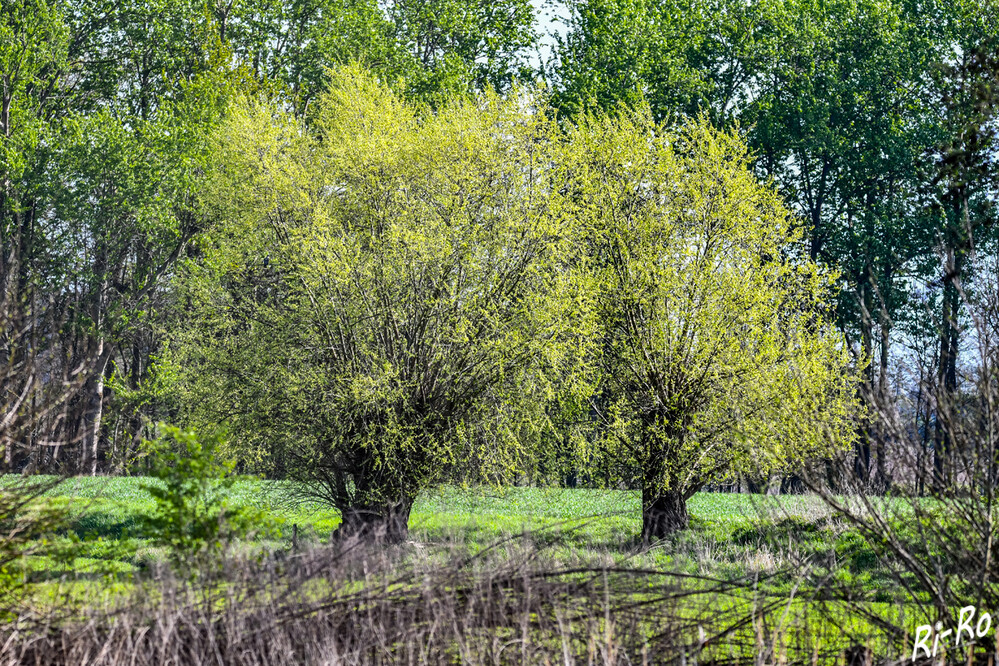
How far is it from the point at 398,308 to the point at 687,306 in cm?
499

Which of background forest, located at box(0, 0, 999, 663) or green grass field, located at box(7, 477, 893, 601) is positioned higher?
background forest, located at box(0, 0, 999, 663)

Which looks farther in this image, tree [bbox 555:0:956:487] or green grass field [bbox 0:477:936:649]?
tree [bbox 555:0:956:487]

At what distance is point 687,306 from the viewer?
18.6 metres

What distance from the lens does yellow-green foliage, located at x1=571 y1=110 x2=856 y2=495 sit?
18250 millimetres

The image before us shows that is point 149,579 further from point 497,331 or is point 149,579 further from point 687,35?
point 687,35

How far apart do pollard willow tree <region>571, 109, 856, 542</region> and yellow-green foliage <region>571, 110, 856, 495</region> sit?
2 cm

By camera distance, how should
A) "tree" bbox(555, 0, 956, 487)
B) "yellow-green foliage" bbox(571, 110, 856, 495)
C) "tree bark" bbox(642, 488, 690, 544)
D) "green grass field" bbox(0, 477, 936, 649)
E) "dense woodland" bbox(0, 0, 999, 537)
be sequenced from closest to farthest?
1. "green grass field" bbox(0, 477, 936, 649)
2. "dense woodland" bbox(0, 0, 999, 537)
3. "yellow-green foliage" bbox(571, 110, 856, 495)
4. "tree bark" bbox(642, 488, 690, 544)
5. "tree" bbox(555, 0, 956, 487)

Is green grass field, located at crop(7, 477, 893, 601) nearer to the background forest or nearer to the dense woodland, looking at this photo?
the background forest

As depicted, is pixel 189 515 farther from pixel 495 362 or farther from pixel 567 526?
pixel 567 526

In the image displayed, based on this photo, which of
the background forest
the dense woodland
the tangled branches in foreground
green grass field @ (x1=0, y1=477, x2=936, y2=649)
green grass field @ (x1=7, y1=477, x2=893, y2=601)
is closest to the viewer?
the tangled branches in foreground

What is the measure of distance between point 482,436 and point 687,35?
25887mm

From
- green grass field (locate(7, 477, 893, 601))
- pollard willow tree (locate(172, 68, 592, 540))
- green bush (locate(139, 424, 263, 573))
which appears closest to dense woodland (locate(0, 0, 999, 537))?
pollard willow tree (locate(172, 68, 592, 540))

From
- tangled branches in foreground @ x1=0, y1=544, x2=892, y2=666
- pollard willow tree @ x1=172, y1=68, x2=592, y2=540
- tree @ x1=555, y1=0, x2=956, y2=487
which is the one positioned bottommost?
tangled branches in foreground @ x1=0, y1=544, x2=892, y2=666

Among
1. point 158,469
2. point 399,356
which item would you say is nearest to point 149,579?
point 158,469
